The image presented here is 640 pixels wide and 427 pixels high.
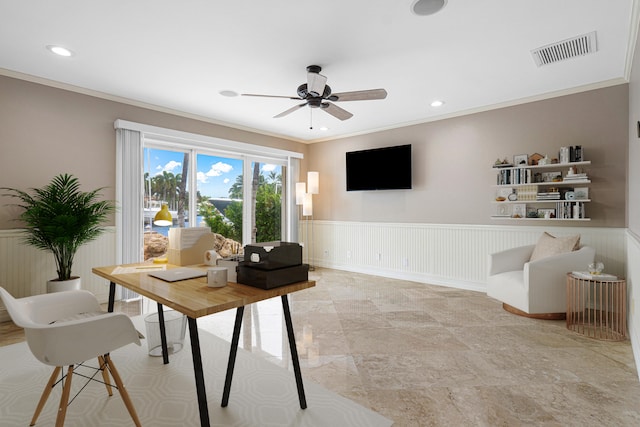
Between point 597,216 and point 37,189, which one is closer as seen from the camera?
point 37,189

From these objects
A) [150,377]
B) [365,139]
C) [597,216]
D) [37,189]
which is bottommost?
[150,377]

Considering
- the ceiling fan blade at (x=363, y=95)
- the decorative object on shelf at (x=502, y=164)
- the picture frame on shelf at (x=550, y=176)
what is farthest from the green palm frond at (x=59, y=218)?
the picture frame on shelf at (x=550, y=176)

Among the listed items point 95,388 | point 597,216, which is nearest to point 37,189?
point 95,388

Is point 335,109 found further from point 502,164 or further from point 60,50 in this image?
point 60,50

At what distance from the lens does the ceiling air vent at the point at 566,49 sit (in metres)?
2.61

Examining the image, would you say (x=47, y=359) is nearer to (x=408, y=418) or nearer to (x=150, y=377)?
(x=150, y=377)

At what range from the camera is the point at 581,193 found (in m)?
3.61

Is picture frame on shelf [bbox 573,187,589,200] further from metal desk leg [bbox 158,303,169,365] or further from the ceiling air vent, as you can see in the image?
metal desk leg [bbox 158,303,169,365]

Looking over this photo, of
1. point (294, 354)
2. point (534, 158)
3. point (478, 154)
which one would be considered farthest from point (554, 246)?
point (294, 354)

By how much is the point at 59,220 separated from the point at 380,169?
4.16 metres

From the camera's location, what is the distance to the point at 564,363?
2346 mm

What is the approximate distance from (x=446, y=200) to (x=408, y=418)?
138 inches

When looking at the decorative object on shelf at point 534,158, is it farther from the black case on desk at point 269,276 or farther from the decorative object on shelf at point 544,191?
the black case on desk at point 269,276

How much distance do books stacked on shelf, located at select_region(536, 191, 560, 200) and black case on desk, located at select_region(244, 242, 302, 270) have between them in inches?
135
